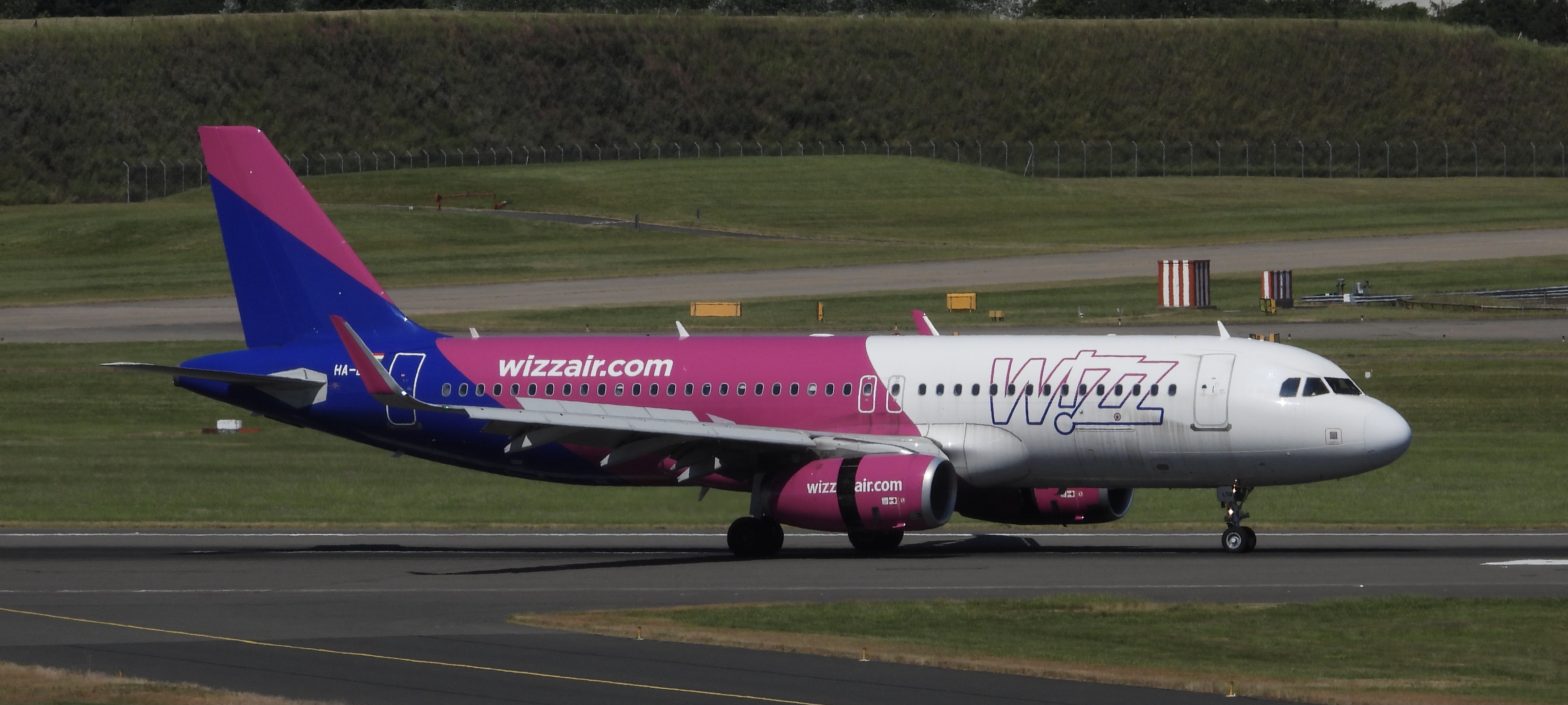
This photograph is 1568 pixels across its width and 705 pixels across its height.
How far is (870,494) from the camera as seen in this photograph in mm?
33625

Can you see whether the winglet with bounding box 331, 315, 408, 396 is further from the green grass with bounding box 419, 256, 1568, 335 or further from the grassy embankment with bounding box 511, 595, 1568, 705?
the green grass with bounding box 419, 256, 1568, 335

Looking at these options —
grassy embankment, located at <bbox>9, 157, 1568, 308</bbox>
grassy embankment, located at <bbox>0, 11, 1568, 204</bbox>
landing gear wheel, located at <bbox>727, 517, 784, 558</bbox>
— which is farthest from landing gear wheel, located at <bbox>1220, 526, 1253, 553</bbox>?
grassy embankment, located at <bbox>0, 11, 1568, 204</bbox>

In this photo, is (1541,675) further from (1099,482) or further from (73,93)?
(73,93)

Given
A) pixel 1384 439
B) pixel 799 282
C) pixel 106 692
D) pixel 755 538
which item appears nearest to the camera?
pixel 106 692

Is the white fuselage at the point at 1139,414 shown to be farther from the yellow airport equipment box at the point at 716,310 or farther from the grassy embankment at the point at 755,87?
the grassy embankment at the point at 755,87

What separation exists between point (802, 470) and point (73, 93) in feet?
376

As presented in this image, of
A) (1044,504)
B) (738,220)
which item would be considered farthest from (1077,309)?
(1044,504)

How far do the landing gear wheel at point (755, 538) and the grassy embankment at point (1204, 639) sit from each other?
24.9ft

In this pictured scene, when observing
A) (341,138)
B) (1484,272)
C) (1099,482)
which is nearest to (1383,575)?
(1099,482)

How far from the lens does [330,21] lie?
487ft

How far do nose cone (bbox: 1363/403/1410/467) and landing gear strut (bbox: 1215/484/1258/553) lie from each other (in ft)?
7.39

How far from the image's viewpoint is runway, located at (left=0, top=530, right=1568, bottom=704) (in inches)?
850

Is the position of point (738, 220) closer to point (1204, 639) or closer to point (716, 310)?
point (716, 310)

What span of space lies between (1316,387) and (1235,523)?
279cm
